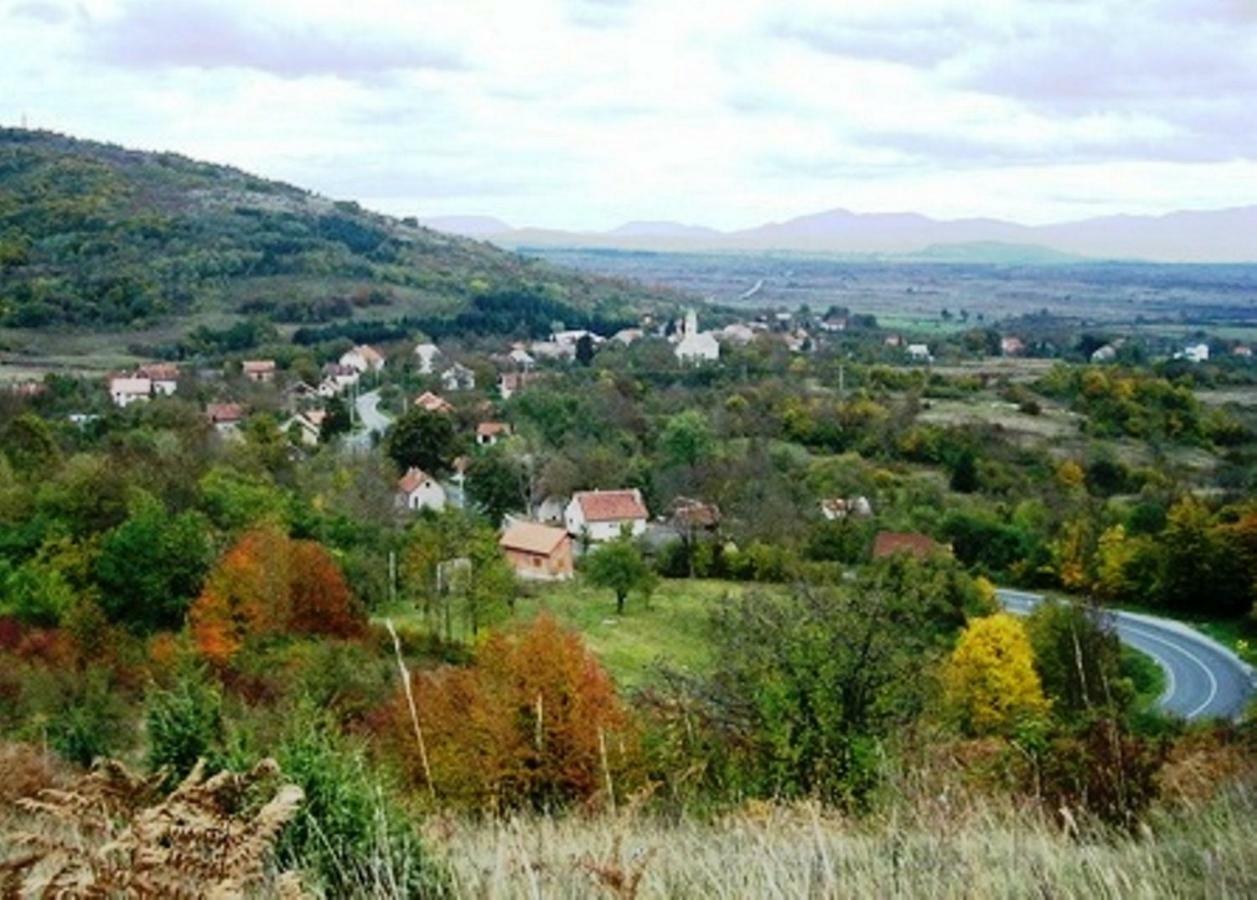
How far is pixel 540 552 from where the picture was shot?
34.6 metres

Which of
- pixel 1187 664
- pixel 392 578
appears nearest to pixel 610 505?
pixel 392 578

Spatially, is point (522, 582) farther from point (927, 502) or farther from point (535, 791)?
point (535, 791)

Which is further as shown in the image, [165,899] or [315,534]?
[315,534]

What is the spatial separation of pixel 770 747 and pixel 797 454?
3680 cm

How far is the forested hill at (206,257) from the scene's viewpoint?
2958 inches

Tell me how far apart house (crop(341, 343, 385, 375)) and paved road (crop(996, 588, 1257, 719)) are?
40.2 meters

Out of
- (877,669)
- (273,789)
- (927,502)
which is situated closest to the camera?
(273,789)

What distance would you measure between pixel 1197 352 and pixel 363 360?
5551 centimetres

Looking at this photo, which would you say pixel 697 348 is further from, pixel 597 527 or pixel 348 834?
pixel 348 834

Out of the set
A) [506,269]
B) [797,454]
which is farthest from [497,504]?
[506,269]

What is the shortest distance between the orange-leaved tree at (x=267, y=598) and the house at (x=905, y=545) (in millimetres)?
14369

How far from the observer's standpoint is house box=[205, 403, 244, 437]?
45469mm

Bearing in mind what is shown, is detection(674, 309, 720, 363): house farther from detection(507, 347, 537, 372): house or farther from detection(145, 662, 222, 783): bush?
detection(145, 662, 222, 783): bush

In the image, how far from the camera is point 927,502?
40.8 meters
